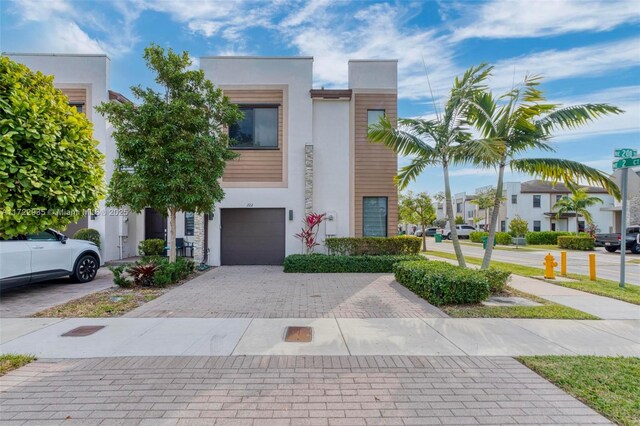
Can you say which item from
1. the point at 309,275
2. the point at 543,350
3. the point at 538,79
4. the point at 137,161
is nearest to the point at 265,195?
the point at 309,275

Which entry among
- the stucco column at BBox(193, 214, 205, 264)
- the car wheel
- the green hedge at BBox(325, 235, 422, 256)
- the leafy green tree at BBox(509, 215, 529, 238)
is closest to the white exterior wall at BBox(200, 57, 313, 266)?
the stucco column at BBox(193, 214, 205, 264)

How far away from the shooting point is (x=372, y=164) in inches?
516

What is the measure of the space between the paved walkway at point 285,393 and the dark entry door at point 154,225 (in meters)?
12.0

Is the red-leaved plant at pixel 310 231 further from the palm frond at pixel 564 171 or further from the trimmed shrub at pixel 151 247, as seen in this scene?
the palm frond at pixel 564 171

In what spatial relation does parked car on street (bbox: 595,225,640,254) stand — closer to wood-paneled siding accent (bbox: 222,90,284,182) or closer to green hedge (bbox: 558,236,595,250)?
green hedge (bbox: 558,236,595,250)

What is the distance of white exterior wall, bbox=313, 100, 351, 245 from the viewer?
1298 centimetres

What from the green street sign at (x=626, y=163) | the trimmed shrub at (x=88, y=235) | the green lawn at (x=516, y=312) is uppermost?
the green street sign at (x=626, y=163)

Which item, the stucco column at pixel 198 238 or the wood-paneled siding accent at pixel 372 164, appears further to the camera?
the wood-paneled siding accent at pixel 372 164

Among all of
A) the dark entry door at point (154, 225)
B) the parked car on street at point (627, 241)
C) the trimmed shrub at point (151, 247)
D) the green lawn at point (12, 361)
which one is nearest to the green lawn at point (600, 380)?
the green lawn at point (12, 361)

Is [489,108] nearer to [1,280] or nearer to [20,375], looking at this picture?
[20,375]

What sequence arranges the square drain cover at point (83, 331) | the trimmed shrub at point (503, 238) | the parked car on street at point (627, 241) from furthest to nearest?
1. the trimmed shrub at point (503, 238)
2. the parked car on street at point (627, 241)
3. the square drain cover at point (83, 331)

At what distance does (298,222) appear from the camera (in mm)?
12906

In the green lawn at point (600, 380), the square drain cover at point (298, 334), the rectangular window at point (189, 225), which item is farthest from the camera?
the rectangular window at point (189, 225)

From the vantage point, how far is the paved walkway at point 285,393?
9.86ft
